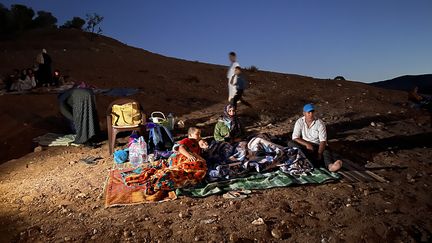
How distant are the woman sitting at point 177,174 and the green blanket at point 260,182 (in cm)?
15

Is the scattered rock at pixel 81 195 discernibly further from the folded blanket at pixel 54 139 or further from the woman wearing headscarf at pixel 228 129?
the folded blanket at pixel 54 139

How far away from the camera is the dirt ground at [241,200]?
12.2ft

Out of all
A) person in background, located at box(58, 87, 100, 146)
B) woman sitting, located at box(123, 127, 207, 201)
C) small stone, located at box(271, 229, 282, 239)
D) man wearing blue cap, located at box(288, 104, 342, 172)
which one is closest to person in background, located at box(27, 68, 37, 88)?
person in background, located at box(58, 87, 100, 146)

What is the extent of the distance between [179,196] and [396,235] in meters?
2.59

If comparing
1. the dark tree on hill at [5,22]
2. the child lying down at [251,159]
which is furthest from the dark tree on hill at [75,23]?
the child lying down at [251,159]

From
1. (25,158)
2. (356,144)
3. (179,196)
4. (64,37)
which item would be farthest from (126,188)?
(64,37)

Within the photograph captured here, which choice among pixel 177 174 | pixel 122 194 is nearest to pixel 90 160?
pixel 122 194

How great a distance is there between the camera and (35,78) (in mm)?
13117

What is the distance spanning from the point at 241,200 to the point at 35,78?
11493mm

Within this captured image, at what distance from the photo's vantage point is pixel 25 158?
7047 millimetres

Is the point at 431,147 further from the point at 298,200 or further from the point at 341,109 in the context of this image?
the point at 341,109

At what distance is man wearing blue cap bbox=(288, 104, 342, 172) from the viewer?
18.4ft

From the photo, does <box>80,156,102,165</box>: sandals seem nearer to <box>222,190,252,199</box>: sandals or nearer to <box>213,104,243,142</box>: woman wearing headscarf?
<box>213,104,243,142</box>: woman wearing headscarf

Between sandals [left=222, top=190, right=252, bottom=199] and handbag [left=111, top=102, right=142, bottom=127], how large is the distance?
329 cm
